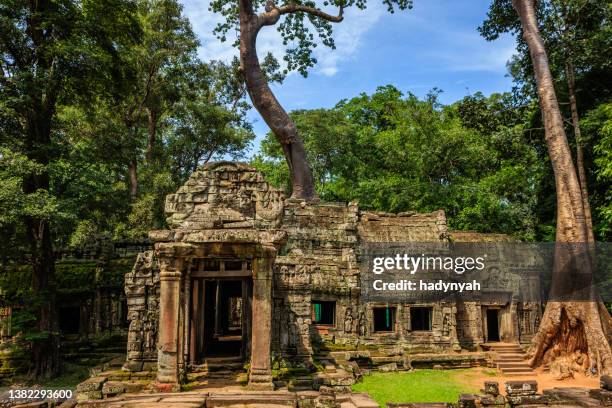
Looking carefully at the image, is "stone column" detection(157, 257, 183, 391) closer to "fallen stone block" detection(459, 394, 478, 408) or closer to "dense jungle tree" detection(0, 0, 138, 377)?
"dense jungle tree" detection(0, 0, 138, 377)

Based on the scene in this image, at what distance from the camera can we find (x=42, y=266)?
15.1 metres

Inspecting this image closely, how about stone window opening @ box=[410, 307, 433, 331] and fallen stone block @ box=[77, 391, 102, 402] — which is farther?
stone window opening @ box=[410, 307, 433, 331]

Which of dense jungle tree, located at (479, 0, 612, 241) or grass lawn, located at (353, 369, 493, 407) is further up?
dense jungle tree, located at (479, 0, 612, 241)

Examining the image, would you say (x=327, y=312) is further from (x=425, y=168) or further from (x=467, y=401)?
(x=425, y=168)

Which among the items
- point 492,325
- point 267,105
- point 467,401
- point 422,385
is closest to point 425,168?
point 492,325

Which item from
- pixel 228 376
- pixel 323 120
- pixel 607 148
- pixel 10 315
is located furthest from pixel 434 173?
pixel 10 315

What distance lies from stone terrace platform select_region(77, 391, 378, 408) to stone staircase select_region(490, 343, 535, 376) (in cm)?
932

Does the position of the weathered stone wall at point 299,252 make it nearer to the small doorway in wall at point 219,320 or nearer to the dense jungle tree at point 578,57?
the small doorway in wall at point 219,320

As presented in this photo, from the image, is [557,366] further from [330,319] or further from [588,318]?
[330,319]

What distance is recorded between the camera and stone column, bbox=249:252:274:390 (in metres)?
9.56

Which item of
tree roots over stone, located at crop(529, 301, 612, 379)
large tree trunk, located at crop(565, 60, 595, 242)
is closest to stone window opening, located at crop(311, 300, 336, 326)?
tree roots over stone, located at crop(529, 301, 612, 379)

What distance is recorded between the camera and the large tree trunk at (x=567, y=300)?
44.8ft

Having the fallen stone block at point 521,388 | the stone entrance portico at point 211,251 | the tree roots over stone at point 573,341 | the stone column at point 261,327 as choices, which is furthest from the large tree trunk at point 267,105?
the fallen stone block at point 521,388

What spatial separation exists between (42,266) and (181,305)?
7872mm
